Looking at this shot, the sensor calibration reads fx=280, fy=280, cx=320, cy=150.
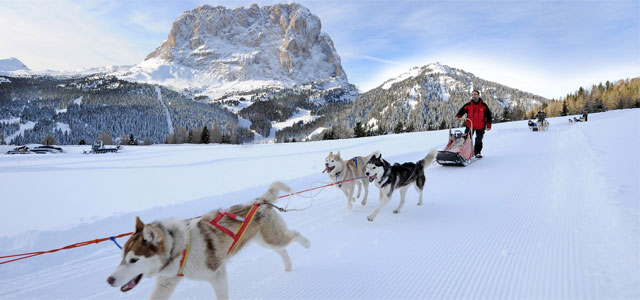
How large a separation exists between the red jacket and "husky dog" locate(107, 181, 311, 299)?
8.73 m

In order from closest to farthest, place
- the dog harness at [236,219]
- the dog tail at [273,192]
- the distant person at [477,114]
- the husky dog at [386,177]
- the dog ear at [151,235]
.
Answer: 1. the dog ear at [151,235]
2. the dog harness at [236,219]
3. the dog tail at [273,192]
4. the husky dog at [386,177]
5. the distant person at [477,114]

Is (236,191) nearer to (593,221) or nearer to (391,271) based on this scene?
(391,271)

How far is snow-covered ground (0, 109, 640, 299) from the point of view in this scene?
9.46ft

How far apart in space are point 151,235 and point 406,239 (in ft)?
10.6

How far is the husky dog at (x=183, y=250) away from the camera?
2105mm

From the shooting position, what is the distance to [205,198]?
21.0 ft

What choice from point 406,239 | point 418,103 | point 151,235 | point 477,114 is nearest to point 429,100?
point 418,103

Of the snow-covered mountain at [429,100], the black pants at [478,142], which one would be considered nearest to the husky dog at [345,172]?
the black pants at [478,142]

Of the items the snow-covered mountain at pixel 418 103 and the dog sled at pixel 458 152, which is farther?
the snow-covered mountain at pixel 418 103

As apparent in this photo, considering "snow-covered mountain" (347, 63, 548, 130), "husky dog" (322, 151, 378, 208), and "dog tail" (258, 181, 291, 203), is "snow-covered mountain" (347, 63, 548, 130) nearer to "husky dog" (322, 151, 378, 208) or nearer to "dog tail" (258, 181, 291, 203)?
"husky dog" (322, 151, 378, 208)

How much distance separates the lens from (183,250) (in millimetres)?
2377

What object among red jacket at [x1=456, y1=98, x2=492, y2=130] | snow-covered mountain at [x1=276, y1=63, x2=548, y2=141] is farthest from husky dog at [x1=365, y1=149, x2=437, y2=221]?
snow-covered mountain at [x1=276, y1=63, x2=548, y2=141]

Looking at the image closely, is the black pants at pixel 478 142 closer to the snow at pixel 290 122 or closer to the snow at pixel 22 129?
the snow at pixel 290 122

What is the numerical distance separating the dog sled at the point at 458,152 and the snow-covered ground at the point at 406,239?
4.16 feet
